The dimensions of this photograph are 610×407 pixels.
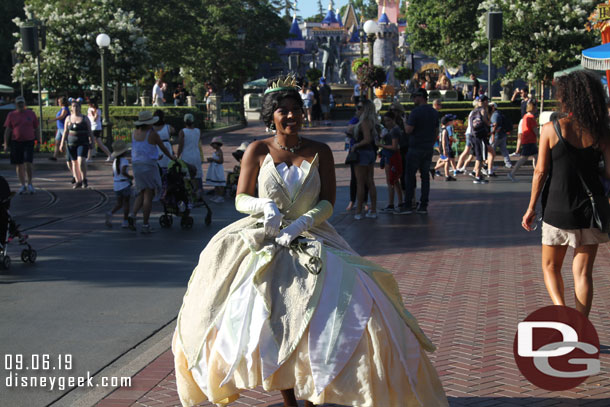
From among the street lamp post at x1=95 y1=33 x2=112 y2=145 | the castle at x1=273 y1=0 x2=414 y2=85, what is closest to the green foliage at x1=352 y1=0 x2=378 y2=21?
the castle at x1=273 y1=0 x2=414 y2=85

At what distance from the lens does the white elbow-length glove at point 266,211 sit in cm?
432

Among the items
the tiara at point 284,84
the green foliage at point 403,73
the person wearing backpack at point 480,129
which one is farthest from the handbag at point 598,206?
the green foliage at point 403,73

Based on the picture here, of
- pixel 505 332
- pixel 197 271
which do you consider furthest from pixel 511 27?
pixel 197 271

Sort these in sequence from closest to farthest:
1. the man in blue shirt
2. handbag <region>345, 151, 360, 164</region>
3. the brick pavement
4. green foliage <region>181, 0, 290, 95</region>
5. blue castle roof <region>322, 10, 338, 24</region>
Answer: the brick pavement < handbag <region>345, 151, 360, 164</region> < the man in blue shirt < green foliage <region>181, 0, 290, 95</region> < blue castle roof <region>322, 10, 338, 24</region>

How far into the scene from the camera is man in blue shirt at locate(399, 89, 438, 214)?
12.7 m

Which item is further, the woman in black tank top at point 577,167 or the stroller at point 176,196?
the stroller at point 176,196

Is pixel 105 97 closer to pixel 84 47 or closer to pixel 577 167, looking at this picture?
pixel 84 47

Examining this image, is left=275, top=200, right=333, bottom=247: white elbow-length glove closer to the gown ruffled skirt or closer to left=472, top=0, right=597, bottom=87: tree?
the gown ruffled skirt

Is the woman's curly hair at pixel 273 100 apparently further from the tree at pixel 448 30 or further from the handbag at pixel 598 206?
the tree at pixel 448 30

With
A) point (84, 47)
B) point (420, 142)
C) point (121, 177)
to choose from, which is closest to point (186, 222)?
A: point (121, 177)

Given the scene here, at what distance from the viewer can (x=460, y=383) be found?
4.99m

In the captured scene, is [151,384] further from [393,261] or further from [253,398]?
[393,261]

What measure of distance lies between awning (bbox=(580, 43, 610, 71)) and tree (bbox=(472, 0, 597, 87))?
640 inches

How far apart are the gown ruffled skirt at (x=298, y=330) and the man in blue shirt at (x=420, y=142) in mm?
8518
